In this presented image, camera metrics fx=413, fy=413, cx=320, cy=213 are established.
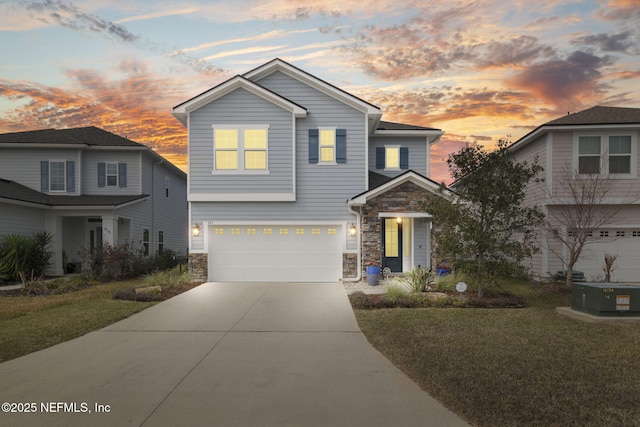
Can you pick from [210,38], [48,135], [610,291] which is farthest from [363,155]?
[48,135]

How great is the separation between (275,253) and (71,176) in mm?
12487

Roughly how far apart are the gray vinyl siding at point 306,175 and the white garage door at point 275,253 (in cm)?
56

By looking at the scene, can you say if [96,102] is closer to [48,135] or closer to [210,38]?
[48,135]

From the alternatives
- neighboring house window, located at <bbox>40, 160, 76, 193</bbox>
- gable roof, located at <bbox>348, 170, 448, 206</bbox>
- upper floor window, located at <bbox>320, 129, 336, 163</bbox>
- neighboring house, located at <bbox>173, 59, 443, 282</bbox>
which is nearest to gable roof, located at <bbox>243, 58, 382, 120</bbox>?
neighboring house, located at <bbox>173, 59, 443, 282</bbox>

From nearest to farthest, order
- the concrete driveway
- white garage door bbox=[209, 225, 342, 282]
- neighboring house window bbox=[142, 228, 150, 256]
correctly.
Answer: the concrete driveway < white garage door bbox=[209, 225, 342, 282] < neighboring house window bbox=[142, 228, 150, 256]

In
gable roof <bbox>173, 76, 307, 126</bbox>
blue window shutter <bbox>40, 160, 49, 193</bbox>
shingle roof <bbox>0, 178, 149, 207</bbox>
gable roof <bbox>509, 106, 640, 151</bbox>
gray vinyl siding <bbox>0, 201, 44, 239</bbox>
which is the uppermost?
gable roof <bbox>173, 76, 307, 126</bbox>

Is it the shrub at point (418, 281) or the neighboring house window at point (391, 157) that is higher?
the neighboring house window at point (391, 157)

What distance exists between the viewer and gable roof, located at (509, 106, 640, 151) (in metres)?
16.2

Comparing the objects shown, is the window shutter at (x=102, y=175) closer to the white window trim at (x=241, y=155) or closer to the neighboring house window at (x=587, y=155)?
the white window trim at (x=241, y=155)

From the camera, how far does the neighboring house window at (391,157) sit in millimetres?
19875

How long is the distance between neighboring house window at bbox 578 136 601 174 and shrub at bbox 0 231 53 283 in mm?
22202

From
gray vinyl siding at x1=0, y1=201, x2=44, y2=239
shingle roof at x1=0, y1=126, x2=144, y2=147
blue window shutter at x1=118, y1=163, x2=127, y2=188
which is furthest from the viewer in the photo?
blue window shutter at x1=118, y1=163, x2=127, y2=188

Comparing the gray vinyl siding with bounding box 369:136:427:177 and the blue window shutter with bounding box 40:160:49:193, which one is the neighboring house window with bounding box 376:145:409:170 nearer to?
the gray vinyl siding with bounding box 369:136:427:177

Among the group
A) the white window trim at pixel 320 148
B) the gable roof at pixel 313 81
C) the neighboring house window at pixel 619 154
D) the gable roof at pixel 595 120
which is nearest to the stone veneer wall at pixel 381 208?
the white window trim at pixel 320 148
